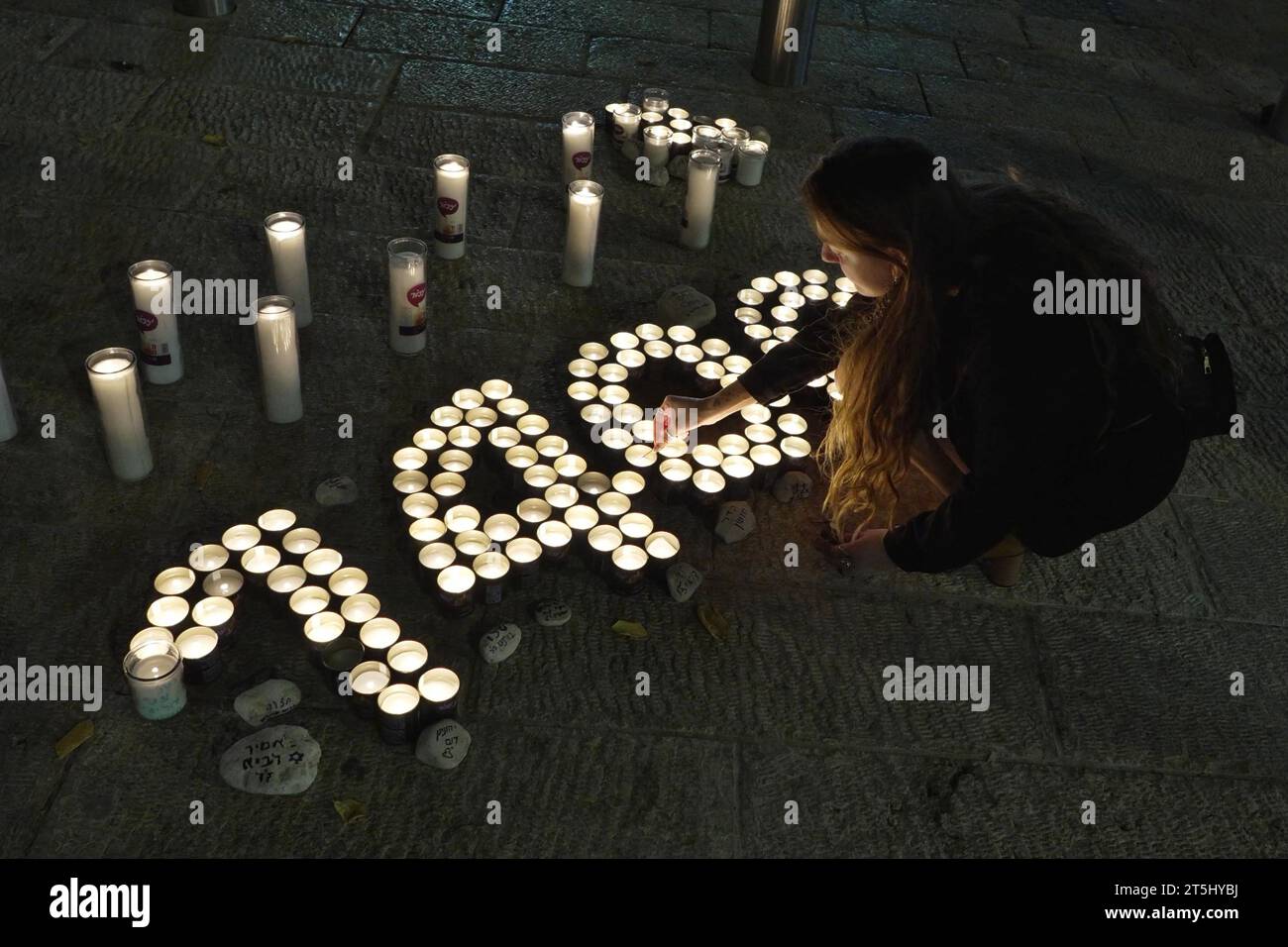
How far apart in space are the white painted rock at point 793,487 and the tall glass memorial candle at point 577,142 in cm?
154

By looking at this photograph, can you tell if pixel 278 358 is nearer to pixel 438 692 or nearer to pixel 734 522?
pixel 438 692

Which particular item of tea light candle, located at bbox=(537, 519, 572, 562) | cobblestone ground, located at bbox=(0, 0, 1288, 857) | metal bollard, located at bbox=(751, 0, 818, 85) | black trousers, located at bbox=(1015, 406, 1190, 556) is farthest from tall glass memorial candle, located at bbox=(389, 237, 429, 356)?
metal bollard, located at bbox=(751, 0, 818, 85)

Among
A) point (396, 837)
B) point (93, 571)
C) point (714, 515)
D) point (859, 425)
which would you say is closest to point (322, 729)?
point (396, 837)

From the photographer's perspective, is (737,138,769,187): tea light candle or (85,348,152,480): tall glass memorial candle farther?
(737,138,769,187): tea light candle

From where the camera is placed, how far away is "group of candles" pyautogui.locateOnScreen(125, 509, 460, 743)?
199 cm

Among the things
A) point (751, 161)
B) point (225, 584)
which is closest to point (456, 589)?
point (225, 584)

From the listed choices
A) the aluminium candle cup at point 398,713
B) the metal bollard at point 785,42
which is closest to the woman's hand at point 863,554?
the aluminium candle cup at point 398,713

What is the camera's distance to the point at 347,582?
7.40ft

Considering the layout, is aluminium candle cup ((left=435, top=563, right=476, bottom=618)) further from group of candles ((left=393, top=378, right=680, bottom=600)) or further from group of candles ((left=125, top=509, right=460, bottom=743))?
group of candles ((left=125, top=509, right=460, bottom=743))

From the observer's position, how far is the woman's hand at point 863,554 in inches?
97.0

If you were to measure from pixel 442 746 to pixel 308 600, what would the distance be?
0.46 m

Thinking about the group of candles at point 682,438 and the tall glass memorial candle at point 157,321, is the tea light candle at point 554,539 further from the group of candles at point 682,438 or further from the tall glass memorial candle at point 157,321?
the tall glass memorial candle at point 157,321

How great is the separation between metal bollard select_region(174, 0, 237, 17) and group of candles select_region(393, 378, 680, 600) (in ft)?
9.92
